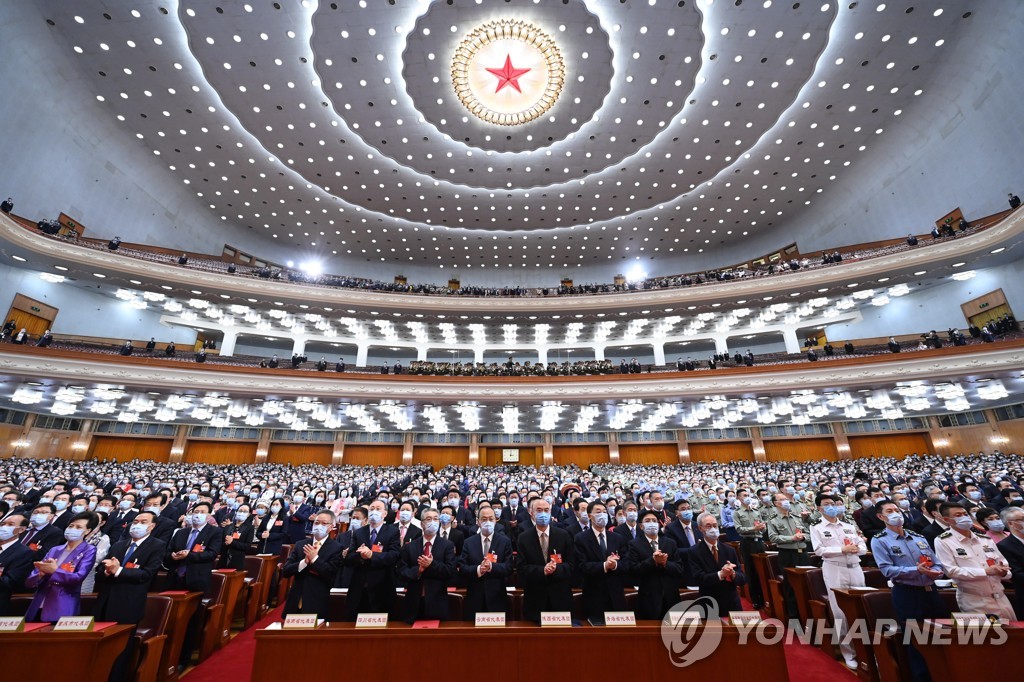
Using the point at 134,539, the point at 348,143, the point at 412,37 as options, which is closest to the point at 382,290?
the point at 348,143

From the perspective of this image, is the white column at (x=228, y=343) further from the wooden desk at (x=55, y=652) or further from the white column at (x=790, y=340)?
the white column at (x=790, y=340)

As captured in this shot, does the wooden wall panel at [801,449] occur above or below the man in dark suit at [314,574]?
above

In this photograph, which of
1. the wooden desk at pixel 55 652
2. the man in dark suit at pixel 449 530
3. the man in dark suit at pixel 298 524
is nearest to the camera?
the wooden desk at pixel 55 652

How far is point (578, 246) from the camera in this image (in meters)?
25.7

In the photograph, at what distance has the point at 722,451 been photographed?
2097 centimetres

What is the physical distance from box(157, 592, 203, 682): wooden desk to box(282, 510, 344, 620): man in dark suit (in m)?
0.79

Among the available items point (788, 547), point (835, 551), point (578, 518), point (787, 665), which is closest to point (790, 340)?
point (788, 547)

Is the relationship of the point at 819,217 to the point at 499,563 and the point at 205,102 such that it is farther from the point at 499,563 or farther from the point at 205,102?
the point at 205,102

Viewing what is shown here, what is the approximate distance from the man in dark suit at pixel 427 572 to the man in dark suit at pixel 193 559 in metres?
1.91

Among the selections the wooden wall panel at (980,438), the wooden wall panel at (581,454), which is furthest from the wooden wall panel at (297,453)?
the wooden wall panel at (980,438)

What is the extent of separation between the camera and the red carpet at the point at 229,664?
3639mm

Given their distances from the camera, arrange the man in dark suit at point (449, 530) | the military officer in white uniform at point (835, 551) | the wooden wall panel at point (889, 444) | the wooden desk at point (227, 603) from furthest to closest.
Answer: the wooden wall panel at point (889, 444), the man in dark suit at point (449, 530), the wooden desk at point (227, 603), the military officer in white uniform at point (835, 551)

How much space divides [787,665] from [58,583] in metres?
5.71

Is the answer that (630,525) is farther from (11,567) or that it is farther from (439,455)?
(439,455)
